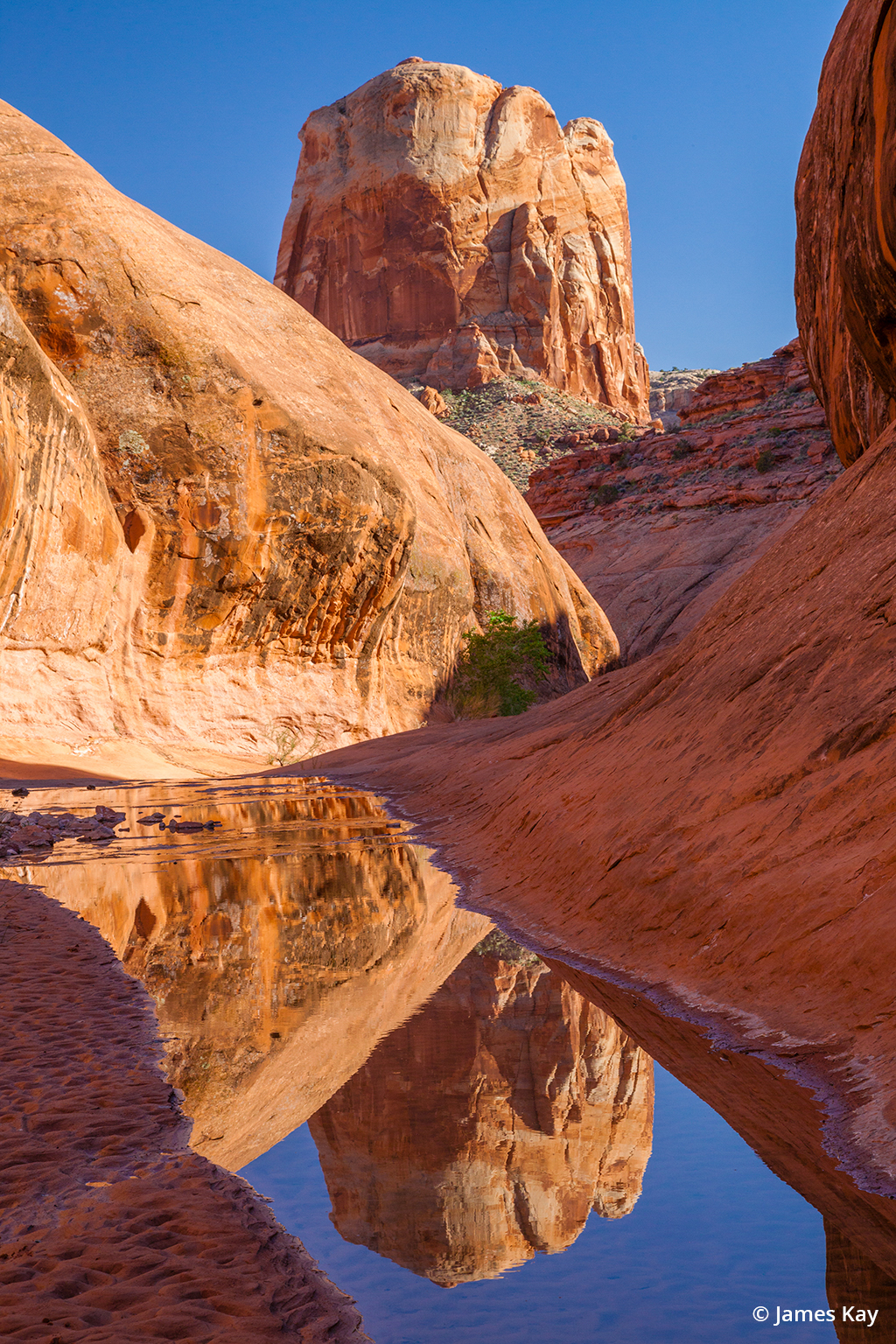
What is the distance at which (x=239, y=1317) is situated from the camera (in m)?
2.38

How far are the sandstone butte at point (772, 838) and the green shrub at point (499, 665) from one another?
57.3 ft

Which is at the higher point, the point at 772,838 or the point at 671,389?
the point at 671,389

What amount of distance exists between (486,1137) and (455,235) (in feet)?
289

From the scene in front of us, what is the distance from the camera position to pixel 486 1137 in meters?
3.62

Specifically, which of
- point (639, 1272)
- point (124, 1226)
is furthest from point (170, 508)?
point (639, 1272)

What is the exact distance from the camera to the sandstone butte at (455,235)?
8319 centimetres

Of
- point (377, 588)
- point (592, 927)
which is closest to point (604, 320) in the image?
point (377, 588)

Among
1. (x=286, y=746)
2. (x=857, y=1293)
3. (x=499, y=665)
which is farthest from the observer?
(x=499, y=665)

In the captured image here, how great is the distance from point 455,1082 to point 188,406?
79.6ft

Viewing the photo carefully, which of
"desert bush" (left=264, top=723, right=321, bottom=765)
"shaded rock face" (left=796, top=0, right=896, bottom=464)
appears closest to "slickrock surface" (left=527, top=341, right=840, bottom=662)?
"desert bush" (left=264, top=723, right=321, bottom=765)

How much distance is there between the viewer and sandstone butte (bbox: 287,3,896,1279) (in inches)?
150

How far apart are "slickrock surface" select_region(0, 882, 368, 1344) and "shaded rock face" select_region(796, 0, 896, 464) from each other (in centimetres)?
910

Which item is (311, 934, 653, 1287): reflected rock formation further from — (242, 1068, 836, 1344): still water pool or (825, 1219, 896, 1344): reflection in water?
(825, 1219, 896, 1344): reflection in water

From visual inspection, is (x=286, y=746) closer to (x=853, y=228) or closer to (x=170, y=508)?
(x=170, y=508)
